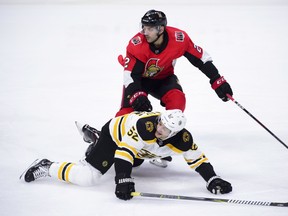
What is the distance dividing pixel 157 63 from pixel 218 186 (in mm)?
1188

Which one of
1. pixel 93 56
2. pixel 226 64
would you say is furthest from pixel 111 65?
pixel 226 64

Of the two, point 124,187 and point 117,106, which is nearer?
point 124,187

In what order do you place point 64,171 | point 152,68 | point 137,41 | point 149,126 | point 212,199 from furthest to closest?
point 152,68, point 137,41, point 64,171, point 149,126, point 212,199

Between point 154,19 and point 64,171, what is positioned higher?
point 154,19

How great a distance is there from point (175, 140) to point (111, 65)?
14.2ft

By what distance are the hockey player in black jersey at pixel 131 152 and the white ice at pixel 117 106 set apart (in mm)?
79

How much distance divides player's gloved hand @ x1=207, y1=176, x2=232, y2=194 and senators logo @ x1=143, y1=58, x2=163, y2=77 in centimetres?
112

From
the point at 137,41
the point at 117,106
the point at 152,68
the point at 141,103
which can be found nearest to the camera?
the point at 141,103

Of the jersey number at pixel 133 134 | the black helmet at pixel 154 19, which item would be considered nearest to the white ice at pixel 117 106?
the jersey number at pixel 133 134

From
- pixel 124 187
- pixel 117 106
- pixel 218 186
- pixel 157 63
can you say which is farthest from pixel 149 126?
pixel 117 106

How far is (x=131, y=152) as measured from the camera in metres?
3.42

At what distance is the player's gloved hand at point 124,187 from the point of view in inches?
129

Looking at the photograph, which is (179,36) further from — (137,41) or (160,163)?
(160,163)
